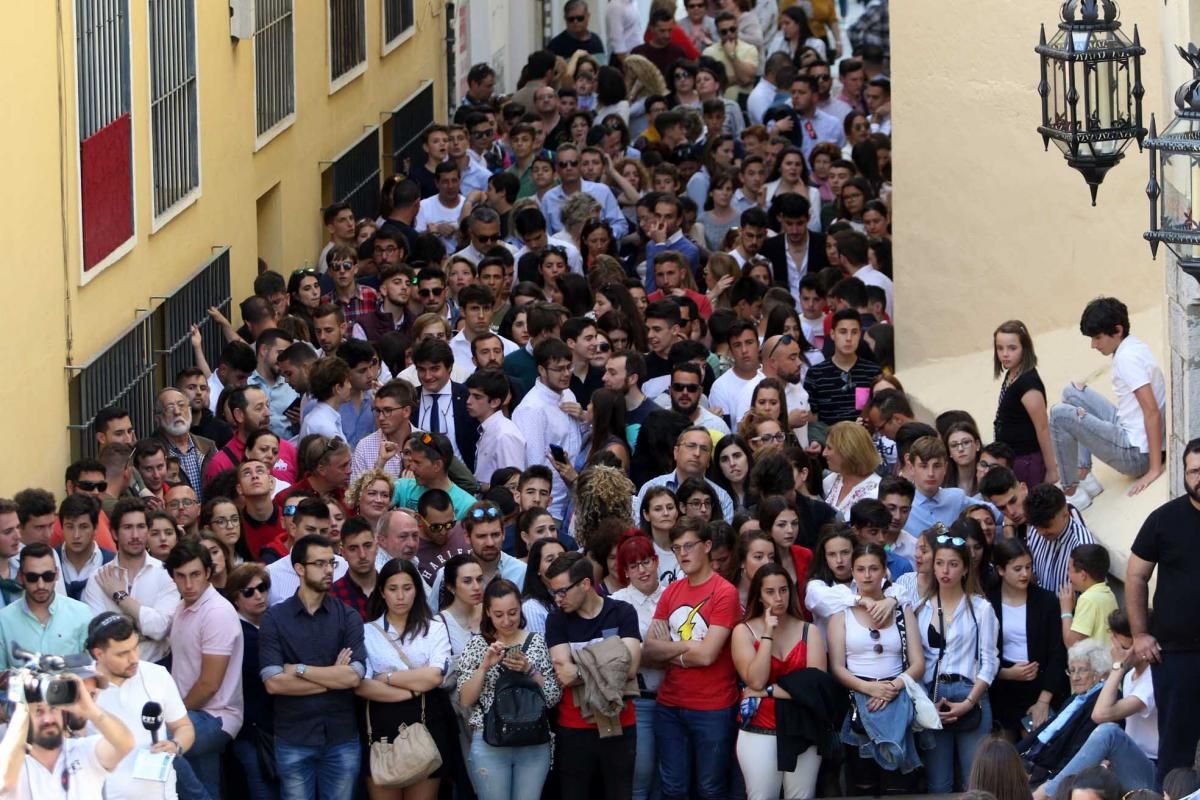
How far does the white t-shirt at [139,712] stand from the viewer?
35.1ft

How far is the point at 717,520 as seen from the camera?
12.6 meters

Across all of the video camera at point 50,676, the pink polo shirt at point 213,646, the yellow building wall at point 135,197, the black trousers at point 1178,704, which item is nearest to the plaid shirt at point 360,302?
the yellow building wall at point 135,197

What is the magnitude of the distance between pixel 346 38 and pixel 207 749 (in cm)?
1148

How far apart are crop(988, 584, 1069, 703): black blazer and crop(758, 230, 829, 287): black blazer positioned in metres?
6.69

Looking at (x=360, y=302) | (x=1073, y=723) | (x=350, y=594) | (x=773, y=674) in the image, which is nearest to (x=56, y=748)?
(x=350, y=594)

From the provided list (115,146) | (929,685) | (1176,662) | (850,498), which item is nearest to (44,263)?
(115,146)

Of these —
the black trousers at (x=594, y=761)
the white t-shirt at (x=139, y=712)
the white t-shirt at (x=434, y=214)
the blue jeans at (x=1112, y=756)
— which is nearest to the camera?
the white t-shirt at (x=139, y=712)

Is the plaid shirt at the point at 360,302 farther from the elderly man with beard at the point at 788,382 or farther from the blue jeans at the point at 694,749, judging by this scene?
the blue jeans at the point at 694,749

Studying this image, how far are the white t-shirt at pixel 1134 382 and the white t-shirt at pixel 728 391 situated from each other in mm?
2319

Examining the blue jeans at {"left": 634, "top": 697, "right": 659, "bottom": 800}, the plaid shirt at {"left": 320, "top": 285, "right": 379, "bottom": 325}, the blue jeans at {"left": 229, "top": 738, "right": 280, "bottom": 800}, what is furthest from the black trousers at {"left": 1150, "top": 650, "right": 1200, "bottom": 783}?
the plaid shirt at {"left": 320, "top": 285, "right": 379, "bottom": 325}

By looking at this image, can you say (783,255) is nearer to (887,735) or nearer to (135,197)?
(135,197)

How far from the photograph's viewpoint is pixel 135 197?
16.0m

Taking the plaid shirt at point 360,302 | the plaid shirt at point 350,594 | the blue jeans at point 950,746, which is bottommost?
the blue jeans at point 950,746

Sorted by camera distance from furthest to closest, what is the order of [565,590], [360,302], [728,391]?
[360,302]
[728,391]
[565,590]
